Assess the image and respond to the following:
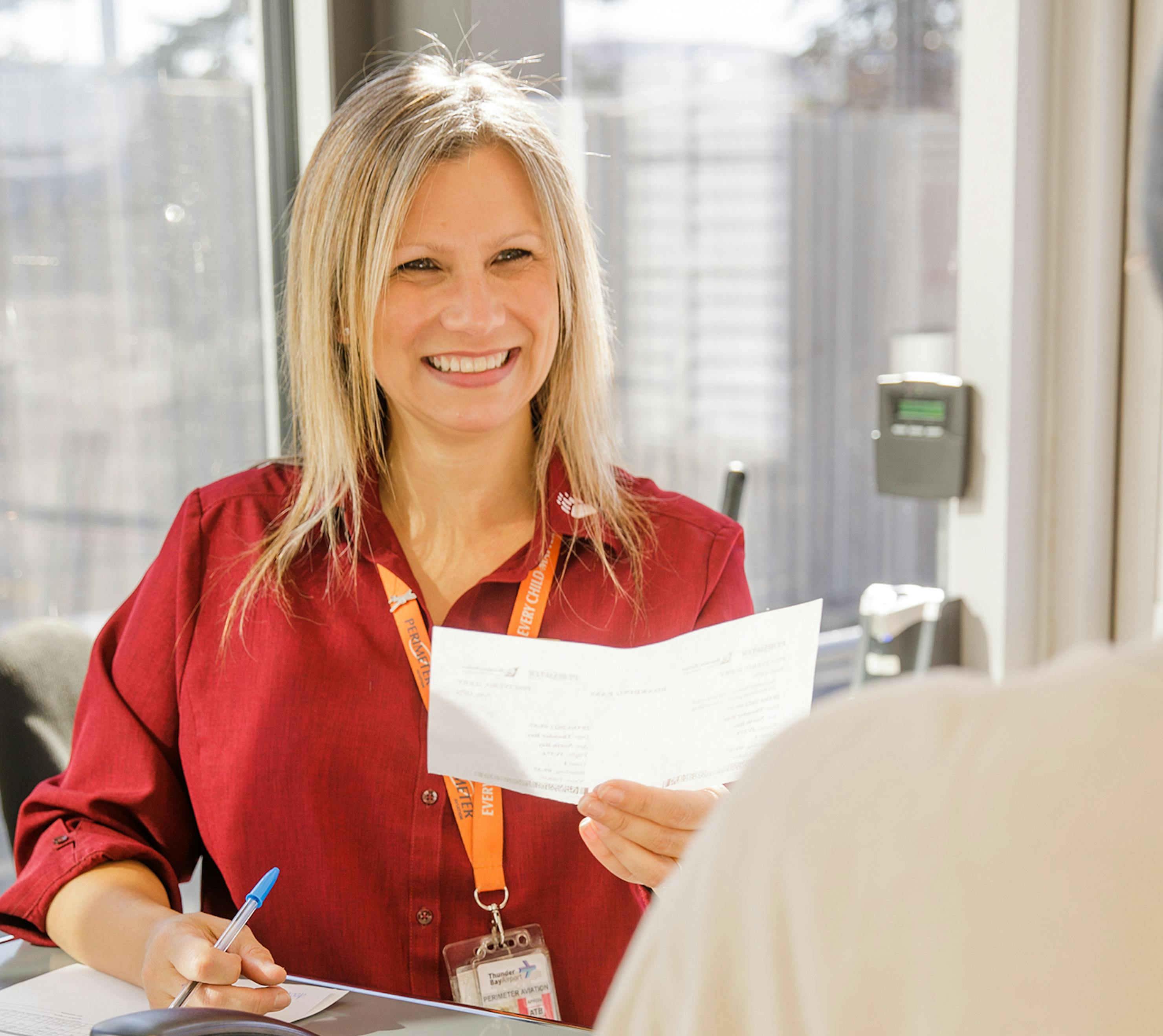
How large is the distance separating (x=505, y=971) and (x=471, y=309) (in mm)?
765

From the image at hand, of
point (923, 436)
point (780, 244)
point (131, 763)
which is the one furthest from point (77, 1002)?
point (780, 244)

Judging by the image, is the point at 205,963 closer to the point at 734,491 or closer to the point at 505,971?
→ the point at 505,971

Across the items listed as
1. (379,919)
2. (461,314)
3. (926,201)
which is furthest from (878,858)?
(926,201)

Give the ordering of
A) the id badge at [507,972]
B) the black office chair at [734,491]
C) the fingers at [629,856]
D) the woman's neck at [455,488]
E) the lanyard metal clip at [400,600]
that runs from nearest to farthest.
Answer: the fingers at [629,856], the id badge at [507,972], the lanyard metal clip at [400,600], the woman's neck at [455,488], the black office chair at [734,491]

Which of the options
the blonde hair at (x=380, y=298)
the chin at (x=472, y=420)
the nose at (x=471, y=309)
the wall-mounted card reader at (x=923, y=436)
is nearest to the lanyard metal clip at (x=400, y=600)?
the blonde hair at (x=380, y=298)

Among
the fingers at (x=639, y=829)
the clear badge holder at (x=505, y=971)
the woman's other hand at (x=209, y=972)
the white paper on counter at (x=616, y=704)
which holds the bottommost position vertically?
the clear badge holder at (x=505, y=971)

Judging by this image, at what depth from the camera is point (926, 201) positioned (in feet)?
10.0

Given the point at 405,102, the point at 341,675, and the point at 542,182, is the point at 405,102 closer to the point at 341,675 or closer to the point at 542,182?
the point at 542,182

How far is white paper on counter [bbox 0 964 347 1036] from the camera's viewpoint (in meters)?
1.02

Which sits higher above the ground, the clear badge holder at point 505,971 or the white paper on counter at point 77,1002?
the white paper on counter at point 77,1002

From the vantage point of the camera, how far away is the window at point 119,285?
6.33 ft

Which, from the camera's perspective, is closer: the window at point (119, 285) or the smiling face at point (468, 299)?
the smiling face at point (468, 299)

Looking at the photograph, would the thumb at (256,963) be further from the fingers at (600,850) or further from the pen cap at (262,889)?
the fingers at (600,850)

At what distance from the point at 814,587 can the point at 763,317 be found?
2.42 ft
